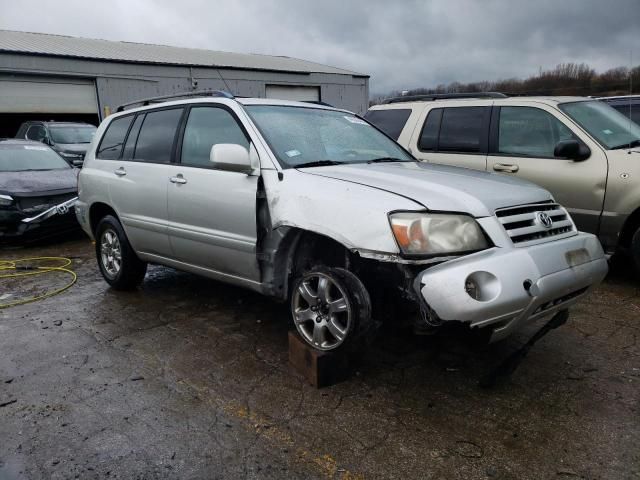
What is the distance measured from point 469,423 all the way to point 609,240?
2956mm

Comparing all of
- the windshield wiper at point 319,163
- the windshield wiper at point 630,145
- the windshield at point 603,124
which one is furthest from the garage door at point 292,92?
the windshield wiper at point 319,163

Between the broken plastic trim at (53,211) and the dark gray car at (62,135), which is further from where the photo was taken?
the dark gray car at (62,135)

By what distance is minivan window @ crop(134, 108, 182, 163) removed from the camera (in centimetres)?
441

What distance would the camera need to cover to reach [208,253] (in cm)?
396

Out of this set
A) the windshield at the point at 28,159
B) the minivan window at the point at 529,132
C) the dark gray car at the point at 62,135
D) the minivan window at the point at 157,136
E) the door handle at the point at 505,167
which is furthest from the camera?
the dark gray car at the point at 62,135

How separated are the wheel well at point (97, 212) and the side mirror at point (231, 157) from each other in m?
2.16

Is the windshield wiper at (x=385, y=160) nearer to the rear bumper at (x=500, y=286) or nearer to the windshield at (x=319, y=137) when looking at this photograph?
the windshield at (x=319, y=137)

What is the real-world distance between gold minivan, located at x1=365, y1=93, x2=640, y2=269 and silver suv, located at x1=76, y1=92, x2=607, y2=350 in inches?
63.7

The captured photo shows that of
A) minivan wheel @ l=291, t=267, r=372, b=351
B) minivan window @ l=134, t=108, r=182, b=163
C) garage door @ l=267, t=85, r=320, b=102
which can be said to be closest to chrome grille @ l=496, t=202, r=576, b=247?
minivan wheel @ l=291, t=267, r=372, b=351

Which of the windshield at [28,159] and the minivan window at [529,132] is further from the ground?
the minivan window at [529,132]

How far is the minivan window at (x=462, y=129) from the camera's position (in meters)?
5.68

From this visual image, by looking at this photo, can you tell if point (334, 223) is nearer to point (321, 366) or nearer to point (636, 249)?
point (321, 366)

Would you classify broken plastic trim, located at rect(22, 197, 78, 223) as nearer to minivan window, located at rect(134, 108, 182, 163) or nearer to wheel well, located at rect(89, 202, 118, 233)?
wheel well, located at rect(89, 202, 118, 233)

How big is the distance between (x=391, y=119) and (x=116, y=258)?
3.53 m
